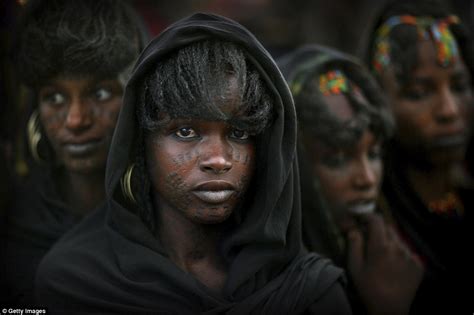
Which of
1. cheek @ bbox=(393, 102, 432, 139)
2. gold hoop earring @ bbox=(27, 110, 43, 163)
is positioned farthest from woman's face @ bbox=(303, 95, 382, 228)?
gold hoop earring @ bbox=(27, 110, 43, 163)

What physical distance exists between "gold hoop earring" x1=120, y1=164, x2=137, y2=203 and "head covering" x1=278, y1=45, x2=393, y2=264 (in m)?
1.01

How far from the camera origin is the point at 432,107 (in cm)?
378

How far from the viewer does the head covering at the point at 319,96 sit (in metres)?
3.12

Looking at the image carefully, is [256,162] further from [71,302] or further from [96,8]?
[96,8]

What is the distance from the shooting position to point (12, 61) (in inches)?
123

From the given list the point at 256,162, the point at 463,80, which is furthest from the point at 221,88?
the point at 463,80

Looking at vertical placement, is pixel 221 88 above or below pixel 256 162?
above

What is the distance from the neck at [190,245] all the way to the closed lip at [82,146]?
573 millimetres

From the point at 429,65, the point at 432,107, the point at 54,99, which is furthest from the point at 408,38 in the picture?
the point at 54,99

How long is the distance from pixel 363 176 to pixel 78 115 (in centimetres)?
143

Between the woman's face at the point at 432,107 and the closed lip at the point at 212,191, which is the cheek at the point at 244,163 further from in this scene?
the woman's face at the point at 432,107

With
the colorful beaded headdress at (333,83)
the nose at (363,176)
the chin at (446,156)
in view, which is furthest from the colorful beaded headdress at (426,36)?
the nose at (363,176)

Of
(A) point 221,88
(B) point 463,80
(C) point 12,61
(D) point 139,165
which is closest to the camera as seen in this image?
(A) point 221,88

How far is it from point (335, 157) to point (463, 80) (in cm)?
125
